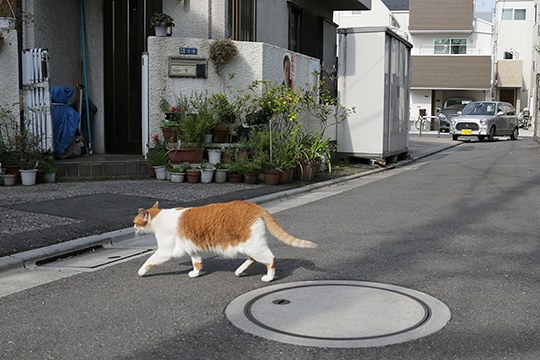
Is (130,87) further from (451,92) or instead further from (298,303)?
(451,92)

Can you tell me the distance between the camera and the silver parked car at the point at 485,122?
27031 millimetres

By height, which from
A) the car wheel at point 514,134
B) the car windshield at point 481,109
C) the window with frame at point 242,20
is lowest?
the car wheel at point 514,134

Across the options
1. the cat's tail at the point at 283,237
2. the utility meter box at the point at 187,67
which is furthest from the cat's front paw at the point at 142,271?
the utility meter box at the point at 187,67

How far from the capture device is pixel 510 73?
4506 centimetres

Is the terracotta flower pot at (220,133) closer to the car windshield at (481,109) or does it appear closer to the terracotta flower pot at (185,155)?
the terracotta flower pot at (185,155)

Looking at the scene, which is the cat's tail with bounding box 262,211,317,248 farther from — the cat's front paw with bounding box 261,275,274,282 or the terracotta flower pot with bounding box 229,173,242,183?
the terracotta flower pot with bounding box 229,173,242,183

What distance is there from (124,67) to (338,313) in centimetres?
1017

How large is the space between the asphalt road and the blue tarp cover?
5.48 m

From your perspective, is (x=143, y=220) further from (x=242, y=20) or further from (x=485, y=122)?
(x=485, y=122)

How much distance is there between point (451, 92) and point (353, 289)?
41851mm

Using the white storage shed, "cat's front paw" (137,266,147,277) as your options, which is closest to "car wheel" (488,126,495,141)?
the white storage shed

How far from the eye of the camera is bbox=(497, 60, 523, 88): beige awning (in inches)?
1766

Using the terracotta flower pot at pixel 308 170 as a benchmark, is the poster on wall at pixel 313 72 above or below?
above

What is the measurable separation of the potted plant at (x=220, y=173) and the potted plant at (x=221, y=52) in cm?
202
